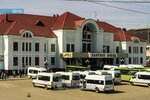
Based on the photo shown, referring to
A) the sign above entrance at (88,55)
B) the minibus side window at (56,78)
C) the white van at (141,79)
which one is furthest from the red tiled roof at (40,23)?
the white van at (141,79)

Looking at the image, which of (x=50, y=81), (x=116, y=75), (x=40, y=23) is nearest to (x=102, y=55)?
(x=40, y=23)

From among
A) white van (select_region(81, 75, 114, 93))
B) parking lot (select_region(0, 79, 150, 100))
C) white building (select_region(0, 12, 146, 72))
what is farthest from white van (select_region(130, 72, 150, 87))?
white building (select_region(0, 12, 146, 72))

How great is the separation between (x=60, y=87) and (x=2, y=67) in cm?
2260

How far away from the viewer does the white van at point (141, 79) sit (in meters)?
49.2

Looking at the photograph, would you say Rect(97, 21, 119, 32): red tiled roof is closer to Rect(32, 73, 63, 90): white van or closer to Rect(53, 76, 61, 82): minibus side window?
Rect(32, 73, 63, 90): white van

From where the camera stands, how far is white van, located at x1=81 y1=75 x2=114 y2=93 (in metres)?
41.8

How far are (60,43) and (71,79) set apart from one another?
80.9ft

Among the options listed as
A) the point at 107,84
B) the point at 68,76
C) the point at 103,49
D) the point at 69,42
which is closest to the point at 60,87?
the point at 68,76

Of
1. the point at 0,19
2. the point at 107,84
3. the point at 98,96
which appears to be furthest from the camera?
the point at 0,19

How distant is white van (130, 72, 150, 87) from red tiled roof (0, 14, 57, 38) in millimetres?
22863

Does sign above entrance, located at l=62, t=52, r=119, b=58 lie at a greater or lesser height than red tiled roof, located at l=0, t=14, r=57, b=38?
lesser

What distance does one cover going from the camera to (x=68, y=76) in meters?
46.7

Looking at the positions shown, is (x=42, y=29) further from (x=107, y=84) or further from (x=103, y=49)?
(x=107, y=84)

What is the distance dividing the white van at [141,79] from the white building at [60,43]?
1977 centimetres
